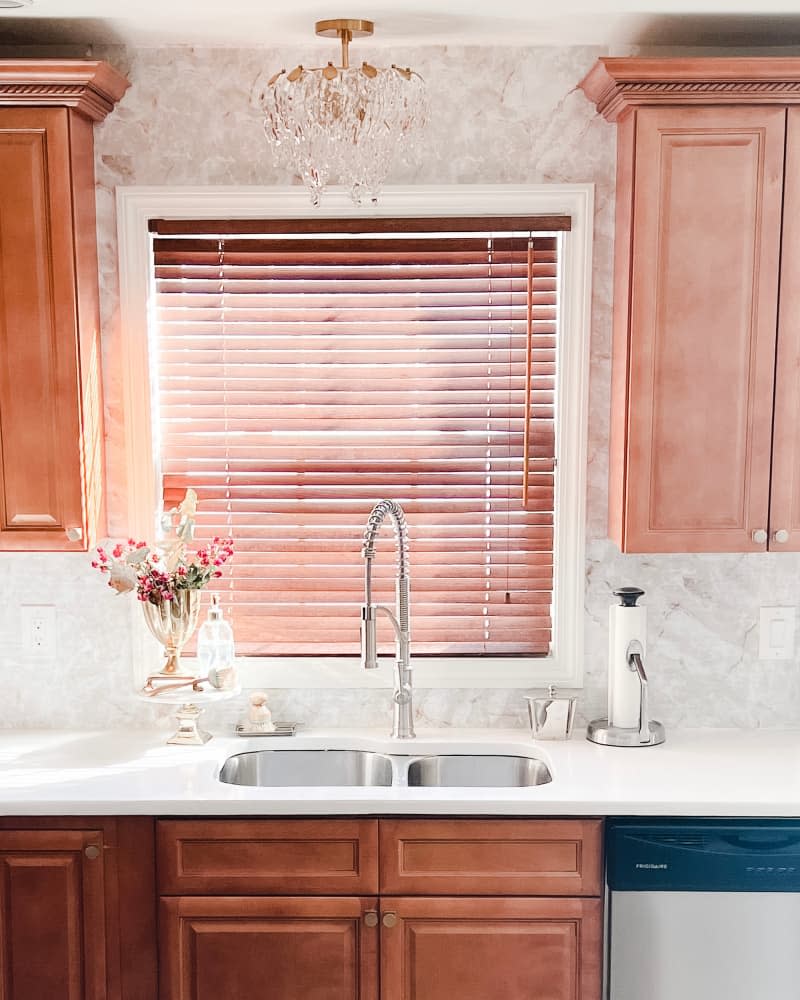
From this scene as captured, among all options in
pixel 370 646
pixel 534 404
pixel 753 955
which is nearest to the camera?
pixel 753 955

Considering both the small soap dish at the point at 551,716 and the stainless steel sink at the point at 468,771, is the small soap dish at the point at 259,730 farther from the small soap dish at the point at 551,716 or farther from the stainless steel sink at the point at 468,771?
the small soap dish at the point at 551,716

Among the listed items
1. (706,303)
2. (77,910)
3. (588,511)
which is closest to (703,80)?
(706,303)

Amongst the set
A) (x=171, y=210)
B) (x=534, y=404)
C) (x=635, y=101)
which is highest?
(x=635, y=101)

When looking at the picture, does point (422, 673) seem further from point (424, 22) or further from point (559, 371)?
point (424, 22)

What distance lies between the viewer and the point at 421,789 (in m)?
2.26

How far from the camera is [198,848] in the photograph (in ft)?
7.24

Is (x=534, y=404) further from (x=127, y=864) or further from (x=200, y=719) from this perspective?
(x=127, y=864)

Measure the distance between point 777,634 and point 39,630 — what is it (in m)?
1.96

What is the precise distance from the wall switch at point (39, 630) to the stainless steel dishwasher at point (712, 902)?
5.02 ft

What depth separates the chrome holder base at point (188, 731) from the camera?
2.55 m

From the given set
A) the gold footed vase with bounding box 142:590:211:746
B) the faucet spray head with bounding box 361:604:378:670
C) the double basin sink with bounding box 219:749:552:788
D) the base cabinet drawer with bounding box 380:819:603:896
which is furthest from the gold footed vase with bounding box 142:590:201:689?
the base cabinet drawer with bounding box 380:819:603:896

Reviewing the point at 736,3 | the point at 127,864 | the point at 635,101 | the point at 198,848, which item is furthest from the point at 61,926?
the point at 736,3

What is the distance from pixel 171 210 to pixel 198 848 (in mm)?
1546

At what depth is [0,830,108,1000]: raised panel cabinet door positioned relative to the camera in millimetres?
2213
